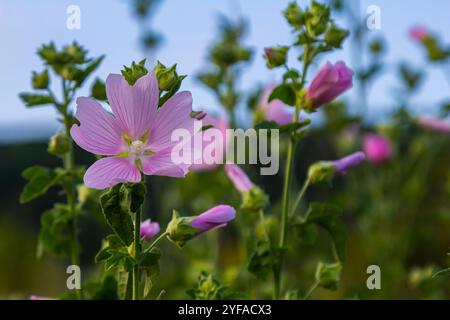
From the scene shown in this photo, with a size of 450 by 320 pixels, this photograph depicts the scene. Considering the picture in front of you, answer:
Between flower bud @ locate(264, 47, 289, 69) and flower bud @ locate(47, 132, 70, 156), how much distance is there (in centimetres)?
32

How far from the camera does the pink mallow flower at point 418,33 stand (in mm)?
2369

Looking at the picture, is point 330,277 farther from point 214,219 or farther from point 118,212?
point 118,212

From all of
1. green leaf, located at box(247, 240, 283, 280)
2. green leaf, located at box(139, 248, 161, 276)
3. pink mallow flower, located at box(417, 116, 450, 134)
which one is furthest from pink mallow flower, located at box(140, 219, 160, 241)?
pink mallow flower, located at box(417, 116, 450, 134)

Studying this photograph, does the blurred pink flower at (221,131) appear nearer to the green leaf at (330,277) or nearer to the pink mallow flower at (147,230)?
the pink mallow flower at (147,230)

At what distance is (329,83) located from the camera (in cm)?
113

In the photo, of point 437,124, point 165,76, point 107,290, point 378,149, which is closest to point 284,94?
point 165,76

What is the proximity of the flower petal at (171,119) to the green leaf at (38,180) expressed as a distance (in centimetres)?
29

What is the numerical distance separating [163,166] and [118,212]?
0.07 metres

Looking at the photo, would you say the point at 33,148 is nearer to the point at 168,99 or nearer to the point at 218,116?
the point at 218,116

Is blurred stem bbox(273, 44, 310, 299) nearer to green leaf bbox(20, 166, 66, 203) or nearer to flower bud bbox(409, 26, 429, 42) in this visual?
green leaf bbox(20, 166, 66, 203)

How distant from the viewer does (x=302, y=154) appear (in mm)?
3934

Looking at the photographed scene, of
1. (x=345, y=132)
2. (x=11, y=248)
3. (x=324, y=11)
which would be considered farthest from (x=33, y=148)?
(x=324, y=11)

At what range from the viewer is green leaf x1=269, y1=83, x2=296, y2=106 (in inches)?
45.8

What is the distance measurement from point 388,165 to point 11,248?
2.77 m
